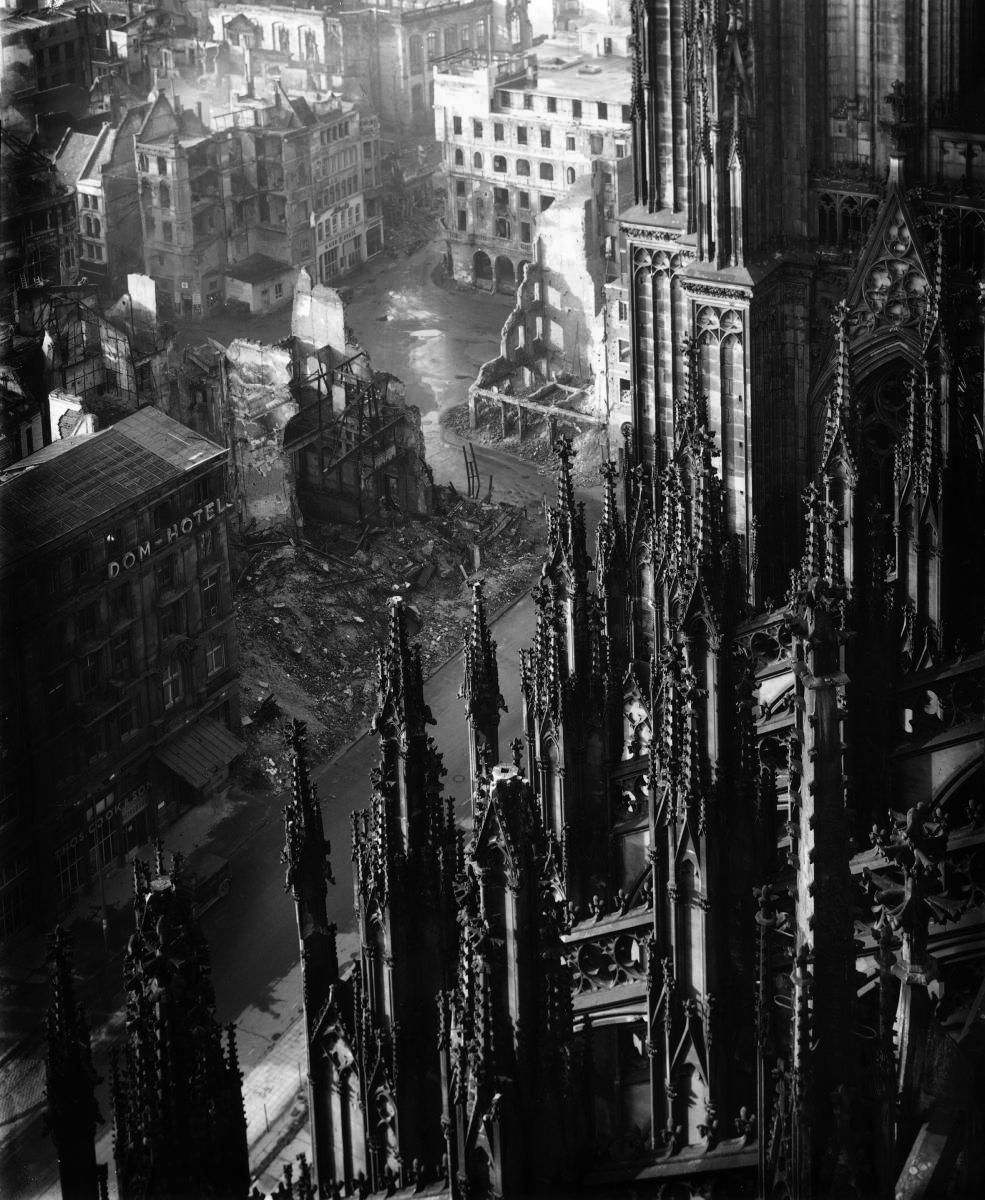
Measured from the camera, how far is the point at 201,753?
85.2 m

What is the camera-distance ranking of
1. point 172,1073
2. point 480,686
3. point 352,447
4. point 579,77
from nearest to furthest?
point 172,1073, point 480,686, point 352,447, point 579,77

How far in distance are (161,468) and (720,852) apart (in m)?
45.4

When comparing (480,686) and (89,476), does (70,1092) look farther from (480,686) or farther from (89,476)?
(89,476)

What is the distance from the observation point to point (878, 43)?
64.4m

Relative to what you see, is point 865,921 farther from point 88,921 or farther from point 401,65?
point 401,65

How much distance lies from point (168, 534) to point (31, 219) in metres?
34.3

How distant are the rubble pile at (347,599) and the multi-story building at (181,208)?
1519 inches

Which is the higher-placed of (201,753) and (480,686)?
(480,686)

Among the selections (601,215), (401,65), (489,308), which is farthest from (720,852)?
(401,65)

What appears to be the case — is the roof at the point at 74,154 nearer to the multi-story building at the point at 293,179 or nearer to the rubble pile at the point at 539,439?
the multi-story building at the point at 293,179

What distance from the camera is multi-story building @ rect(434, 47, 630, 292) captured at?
141 metres

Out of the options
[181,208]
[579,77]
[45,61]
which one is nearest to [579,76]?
[579,77]

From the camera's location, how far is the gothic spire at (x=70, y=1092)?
41.8 meters

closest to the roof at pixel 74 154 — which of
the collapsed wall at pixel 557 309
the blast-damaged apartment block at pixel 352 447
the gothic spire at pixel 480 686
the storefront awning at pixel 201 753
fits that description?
the collapsed wall at pixel 557 309
